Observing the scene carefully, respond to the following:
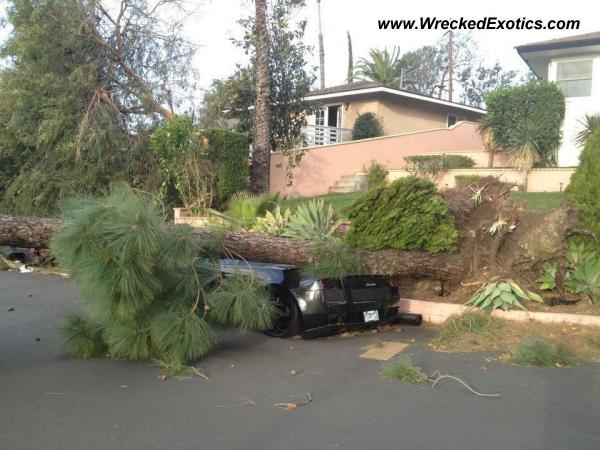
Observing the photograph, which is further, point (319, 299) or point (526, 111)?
point (526, 111)

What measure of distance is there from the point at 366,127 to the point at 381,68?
1306 centimetres

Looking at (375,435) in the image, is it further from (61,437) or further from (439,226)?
(439,226)

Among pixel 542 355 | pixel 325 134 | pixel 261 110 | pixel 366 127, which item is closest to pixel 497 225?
pixel 542 355

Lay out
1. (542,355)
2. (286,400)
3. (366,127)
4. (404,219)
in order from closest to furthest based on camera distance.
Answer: (286,400) → (542,355) → (404,219) → (366,127)

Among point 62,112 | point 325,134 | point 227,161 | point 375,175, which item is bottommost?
point 375,175

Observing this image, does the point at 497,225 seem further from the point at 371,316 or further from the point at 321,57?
the point at 321,57

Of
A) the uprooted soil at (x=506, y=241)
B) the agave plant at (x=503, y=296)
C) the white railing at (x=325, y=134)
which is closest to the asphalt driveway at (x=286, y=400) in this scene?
the agave plant at (x=503, y=296)

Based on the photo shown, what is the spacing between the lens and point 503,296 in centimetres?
784

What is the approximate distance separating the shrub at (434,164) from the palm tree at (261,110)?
462 cm

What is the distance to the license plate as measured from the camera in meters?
7.57

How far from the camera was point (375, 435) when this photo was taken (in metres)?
4.50

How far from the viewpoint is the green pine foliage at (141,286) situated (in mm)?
5902

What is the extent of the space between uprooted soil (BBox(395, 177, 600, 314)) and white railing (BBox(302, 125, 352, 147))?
1572 centimetres

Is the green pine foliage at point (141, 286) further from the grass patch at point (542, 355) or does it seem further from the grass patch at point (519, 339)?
the grass patch at point (542, 355)
